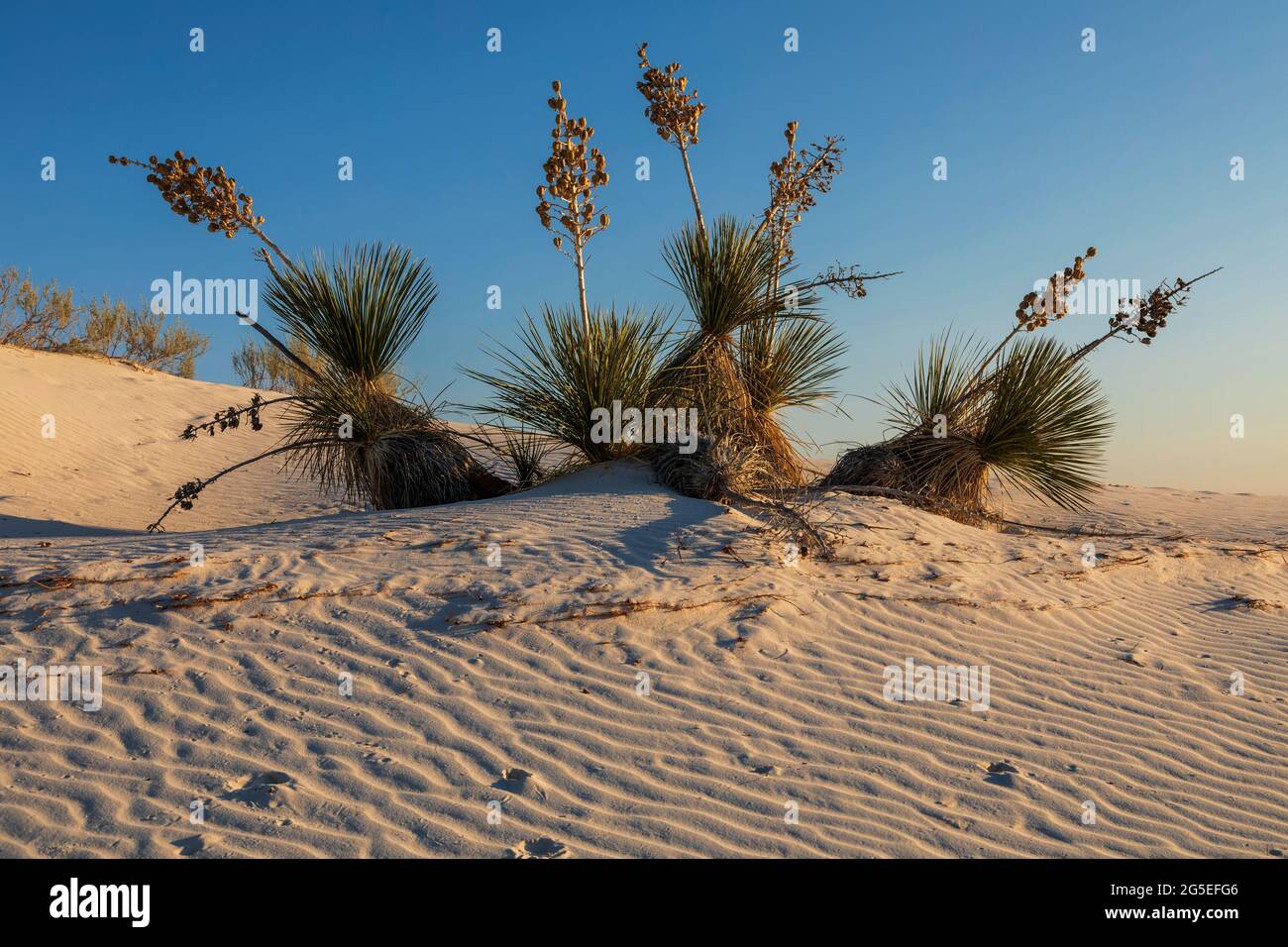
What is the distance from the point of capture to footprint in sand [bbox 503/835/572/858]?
3383 mm

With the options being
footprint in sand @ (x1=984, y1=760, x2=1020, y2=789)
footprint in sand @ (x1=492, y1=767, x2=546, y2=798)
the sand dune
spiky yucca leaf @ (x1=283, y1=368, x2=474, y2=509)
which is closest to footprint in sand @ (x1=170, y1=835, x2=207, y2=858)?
the sand dune

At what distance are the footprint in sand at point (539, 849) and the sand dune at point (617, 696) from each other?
0.05 ft

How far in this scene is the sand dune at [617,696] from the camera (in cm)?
366

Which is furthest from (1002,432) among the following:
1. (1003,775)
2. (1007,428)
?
(1003,775)

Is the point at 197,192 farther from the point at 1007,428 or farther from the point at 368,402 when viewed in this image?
the point at 1007,428

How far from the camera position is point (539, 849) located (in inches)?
135

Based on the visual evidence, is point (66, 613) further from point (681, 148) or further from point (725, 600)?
point (681, 148)

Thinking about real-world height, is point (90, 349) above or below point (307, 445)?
above

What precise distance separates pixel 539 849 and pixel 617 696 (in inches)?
51.6

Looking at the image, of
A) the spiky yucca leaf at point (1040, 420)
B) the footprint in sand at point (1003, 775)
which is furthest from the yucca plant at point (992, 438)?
the footprint in sand at point (1003, 775)

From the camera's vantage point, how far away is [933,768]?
4.21 metres

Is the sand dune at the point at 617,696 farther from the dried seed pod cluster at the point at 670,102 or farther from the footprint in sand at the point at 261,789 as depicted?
the dried seed pod cluster at the point at 670,102
